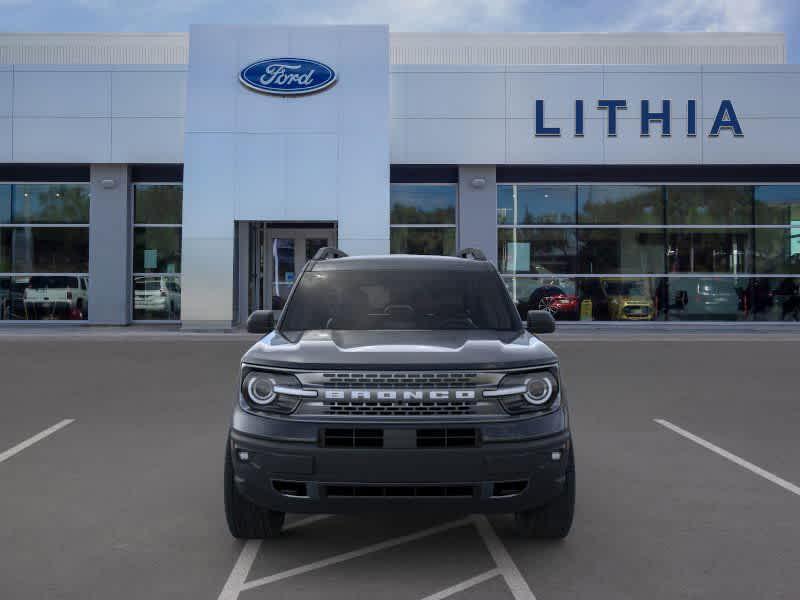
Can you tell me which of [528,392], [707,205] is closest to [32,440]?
[528,392]

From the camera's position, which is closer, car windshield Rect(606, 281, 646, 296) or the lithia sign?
the lithia sign

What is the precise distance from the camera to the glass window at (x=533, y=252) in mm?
25766

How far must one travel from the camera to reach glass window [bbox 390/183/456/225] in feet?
84.8

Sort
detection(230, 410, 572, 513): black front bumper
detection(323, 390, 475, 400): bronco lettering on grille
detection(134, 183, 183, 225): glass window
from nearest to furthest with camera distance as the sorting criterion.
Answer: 1. detection(230, 410, 572, 513): black front bumper
2. detection(323, 390, 475, 400): bronco lettering on grille
3. detection(134, 183, 183, 225): glass window

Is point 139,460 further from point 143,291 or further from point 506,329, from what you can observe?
point 143,291

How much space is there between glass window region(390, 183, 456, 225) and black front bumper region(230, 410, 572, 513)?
71.0ft

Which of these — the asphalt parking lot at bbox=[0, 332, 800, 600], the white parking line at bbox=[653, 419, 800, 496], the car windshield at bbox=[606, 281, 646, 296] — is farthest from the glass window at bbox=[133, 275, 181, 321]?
the white parking line at bbox=[653, 419, 800, 496]

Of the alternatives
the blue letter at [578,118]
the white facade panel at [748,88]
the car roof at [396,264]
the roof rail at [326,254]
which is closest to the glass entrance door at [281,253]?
A: the blue letter at [578,118]

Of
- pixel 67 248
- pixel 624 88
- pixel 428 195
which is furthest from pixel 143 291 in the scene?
pixel 624 88

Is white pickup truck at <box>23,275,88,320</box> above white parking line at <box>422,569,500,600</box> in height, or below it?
above

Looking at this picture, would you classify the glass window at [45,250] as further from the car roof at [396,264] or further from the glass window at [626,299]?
the car roof at [396,264]

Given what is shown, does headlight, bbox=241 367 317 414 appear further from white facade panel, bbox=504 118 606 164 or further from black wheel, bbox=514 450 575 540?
white facade panel, bbox=504 118 606 164

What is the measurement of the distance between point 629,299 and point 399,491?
22.9 m

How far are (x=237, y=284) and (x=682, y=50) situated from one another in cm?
1859
